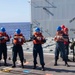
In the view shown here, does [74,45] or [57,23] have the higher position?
[57,23]

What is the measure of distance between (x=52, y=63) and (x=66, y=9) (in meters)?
12.4

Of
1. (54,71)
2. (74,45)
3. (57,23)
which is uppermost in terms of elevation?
(57,23)

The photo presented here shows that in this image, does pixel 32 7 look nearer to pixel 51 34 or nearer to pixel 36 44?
pixel 51 34

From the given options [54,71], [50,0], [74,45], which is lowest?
[54,71]

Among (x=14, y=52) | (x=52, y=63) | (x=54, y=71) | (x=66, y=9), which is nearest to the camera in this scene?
(x=54, y=71)

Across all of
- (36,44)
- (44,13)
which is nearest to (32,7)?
(44,13)

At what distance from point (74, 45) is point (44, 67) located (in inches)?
90.7

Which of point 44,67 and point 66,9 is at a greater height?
point 66,9

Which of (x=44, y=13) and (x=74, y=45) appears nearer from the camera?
(x=74, y=45)

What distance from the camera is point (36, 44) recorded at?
518 inches

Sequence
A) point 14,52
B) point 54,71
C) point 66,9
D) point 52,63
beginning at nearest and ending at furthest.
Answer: point 54,71, point 14,52, point 52,63, point 66,9

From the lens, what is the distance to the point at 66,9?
2655 centimetres

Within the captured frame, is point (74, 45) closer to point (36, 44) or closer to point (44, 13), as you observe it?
point (36, 44)

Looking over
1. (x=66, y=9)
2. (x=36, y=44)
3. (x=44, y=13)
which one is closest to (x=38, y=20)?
(x=44, y=13)
